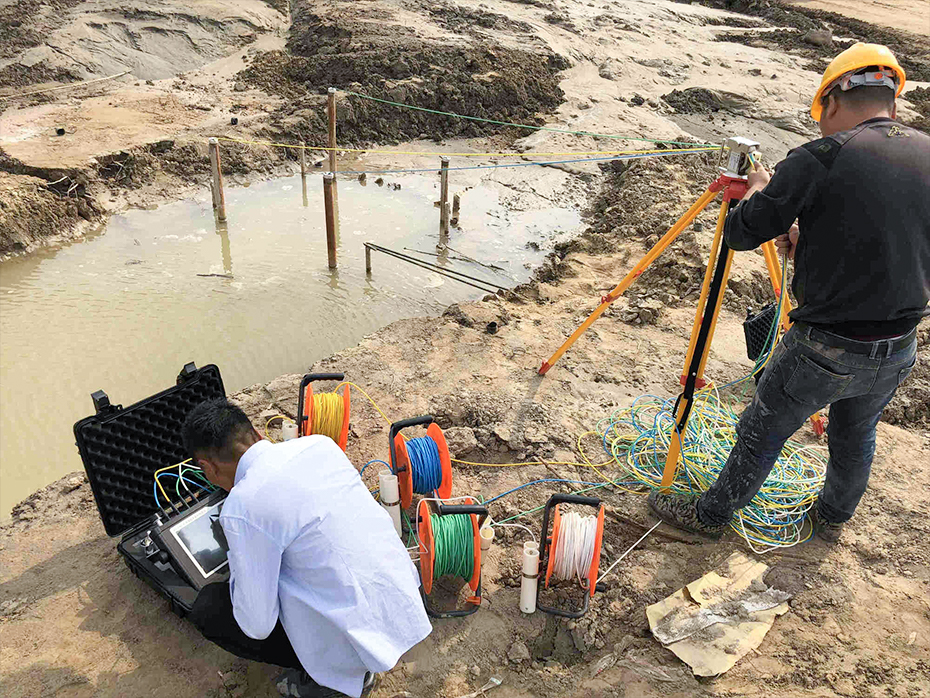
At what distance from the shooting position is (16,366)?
673cm

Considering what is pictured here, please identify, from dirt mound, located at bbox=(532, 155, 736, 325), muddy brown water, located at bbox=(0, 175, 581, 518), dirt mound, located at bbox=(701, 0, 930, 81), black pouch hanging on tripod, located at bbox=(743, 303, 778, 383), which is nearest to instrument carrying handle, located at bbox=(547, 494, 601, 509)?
black pouch hanging on tripod, located at bbox=(743, 303, 778, 383)

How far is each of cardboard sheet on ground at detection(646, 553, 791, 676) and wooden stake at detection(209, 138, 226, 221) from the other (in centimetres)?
901

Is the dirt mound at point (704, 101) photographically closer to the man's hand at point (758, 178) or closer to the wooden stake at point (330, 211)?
the wooden stake at point (330, 211)

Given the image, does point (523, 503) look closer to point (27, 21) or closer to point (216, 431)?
point (216, 431)

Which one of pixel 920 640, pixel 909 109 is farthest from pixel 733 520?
pixel 909 109

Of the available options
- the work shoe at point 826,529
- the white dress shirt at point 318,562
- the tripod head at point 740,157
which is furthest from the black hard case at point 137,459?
the work shoe at point 826,529

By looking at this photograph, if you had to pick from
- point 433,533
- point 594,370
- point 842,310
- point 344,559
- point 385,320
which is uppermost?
point 842,310

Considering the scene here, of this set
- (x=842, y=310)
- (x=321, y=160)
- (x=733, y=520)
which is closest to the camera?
(x=842, y=310)

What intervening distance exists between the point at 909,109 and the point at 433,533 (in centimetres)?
1833

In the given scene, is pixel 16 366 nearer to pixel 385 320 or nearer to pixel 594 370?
pixel 385 320

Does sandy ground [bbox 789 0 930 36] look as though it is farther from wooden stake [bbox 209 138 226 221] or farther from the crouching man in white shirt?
the crouching man in white shirt

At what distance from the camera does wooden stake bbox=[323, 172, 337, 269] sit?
328 inches

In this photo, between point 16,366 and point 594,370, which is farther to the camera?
point 16,366

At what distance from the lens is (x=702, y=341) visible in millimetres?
3748
